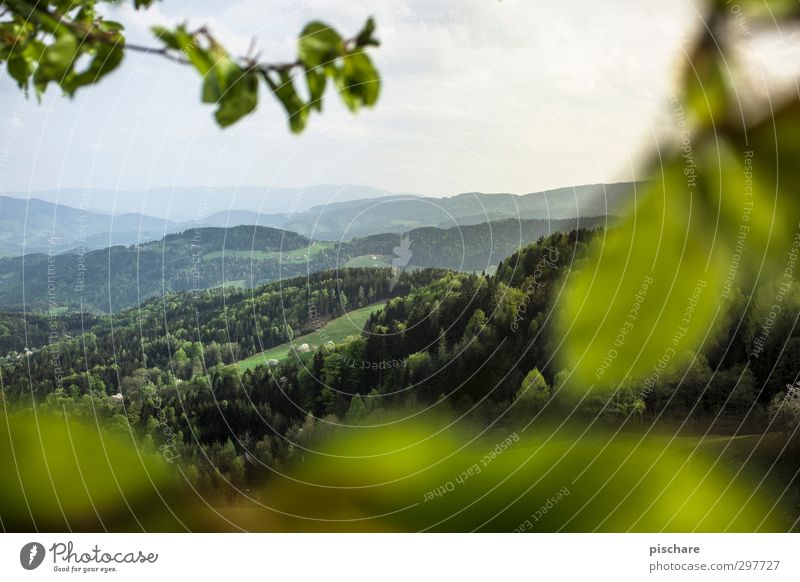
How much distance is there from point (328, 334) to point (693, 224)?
1437mm

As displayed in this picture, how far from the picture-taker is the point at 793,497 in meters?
1.86

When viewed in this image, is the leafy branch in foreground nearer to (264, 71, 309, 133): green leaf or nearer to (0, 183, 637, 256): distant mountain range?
(264, 71, 309, 133): green leaf

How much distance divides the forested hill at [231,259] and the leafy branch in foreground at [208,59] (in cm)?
63

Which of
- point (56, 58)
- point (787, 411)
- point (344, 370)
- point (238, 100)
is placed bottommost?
point (787, 411)

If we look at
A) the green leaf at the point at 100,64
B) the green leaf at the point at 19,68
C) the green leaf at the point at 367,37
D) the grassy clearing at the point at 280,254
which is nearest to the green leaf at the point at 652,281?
the green leaf at the point at 367,37

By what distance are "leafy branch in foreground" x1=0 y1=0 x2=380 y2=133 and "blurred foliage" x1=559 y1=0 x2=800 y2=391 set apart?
0.55 m

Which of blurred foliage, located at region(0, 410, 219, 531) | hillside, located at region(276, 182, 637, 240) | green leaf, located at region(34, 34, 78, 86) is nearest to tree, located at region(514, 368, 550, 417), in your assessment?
hillside, located at region(276, 182, 637, 240)

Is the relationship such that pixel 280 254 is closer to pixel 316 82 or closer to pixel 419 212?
pixel 419 212

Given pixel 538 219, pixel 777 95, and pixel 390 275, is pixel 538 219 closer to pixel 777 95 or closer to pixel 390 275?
pixel 390 275

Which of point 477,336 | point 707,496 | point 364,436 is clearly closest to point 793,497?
point 707,496

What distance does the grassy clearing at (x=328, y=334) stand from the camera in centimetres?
185

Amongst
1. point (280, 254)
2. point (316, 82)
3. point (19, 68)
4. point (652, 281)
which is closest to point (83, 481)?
point (280, 254)

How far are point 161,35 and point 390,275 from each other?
94 cm

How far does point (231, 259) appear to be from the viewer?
1.84m
